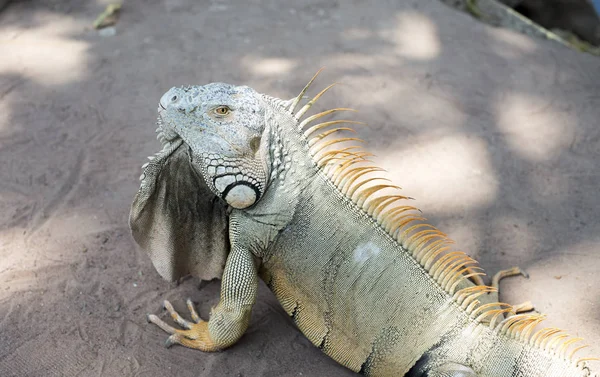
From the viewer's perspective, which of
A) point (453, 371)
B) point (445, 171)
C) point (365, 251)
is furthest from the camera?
point (445, 171)

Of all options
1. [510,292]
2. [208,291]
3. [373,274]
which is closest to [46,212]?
[208,291]

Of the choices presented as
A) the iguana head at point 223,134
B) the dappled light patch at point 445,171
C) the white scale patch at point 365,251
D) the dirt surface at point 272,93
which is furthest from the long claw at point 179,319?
the dappled light patch at point 445,171

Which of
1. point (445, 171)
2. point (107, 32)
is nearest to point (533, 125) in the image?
point (445, 171)

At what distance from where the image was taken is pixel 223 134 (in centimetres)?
326

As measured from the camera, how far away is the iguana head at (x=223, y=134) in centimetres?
326

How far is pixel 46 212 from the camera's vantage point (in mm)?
4727

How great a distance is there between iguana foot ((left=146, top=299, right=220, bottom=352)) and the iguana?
0.21ft

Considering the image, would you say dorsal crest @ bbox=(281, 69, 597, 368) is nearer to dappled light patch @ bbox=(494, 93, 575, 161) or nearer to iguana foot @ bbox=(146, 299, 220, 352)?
iguana foot @ bbox=(146, 299, 220, 352)

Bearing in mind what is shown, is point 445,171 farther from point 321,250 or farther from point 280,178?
point 280,178

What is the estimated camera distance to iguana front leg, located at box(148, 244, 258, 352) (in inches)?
138

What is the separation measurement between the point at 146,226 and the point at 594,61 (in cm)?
592

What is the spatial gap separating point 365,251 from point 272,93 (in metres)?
3.13

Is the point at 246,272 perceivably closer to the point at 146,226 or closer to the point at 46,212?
the point at 146,226

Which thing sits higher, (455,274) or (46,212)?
(455,274)
